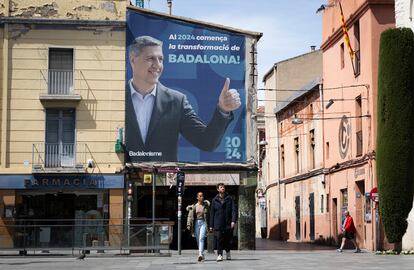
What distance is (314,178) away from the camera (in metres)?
40.9

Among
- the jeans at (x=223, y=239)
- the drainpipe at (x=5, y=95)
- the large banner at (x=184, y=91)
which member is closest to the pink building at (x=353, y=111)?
the large banner at (x=184, y=91)

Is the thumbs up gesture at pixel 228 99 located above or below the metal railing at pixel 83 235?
above

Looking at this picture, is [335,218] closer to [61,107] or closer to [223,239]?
[61,107]

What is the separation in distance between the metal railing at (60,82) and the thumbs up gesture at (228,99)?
19.3 feet

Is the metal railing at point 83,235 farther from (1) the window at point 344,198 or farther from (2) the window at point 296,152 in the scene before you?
(2) the window at point 296,152

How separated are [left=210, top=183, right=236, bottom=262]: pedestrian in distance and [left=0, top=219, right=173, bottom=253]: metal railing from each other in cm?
498

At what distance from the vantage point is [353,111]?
3281cm

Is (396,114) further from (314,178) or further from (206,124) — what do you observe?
(314,178)

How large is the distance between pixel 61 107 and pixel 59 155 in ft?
6.11

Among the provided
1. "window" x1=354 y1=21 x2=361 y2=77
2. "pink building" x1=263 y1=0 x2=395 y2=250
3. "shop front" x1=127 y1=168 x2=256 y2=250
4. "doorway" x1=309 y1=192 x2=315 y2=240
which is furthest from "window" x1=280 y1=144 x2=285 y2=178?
"shop front" x1=127 y1=168 x2=256 y2=250

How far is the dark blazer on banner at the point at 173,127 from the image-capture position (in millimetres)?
30172

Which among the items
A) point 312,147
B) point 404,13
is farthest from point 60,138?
point 312,147

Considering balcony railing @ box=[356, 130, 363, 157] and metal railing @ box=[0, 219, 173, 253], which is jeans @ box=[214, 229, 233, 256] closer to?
metal railing @ box=[0, 219, 173, 253]

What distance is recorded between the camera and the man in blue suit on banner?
30094 mm
